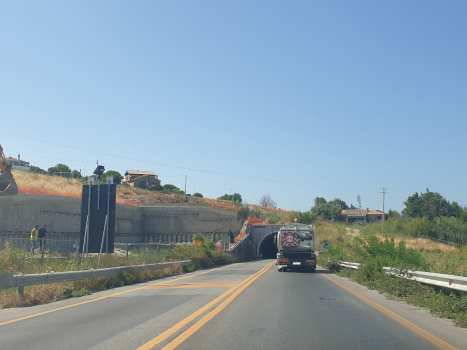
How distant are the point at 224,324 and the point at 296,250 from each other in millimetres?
19468

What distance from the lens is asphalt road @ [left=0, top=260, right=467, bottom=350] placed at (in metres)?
6.41

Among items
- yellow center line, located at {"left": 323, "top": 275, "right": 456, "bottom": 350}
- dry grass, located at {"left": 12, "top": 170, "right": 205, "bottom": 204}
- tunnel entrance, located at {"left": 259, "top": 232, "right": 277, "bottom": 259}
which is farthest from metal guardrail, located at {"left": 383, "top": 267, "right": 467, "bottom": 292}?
tunnel entrance, located at {"left": 259, "top": 232, "right": 277, "bottom": 259}

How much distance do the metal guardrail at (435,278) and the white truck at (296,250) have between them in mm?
10411

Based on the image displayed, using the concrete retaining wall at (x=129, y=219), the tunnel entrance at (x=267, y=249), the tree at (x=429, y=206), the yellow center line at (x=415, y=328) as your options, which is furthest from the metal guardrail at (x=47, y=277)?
the tree at (x=429, y=206)

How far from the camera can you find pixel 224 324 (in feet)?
25.6

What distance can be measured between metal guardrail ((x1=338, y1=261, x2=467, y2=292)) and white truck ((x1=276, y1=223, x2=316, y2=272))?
34.2 ft

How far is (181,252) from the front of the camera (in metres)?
29.1

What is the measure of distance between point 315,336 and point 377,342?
97 cm

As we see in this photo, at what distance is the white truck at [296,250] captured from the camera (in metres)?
26.4

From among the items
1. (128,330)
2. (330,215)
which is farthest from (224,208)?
(128,330)

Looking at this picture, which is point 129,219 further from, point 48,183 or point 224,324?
point 224,324

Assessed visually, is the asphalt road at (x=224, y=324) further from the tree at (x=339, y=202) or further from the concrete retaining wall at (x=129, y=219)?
the tree at (x=339, y=202)

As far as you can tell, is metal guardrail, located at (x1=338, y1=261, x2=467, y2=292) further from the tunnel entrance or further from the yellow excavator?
→ the tunnel entrance

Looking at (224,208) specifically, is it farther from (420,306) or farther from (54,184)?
(420,306)
